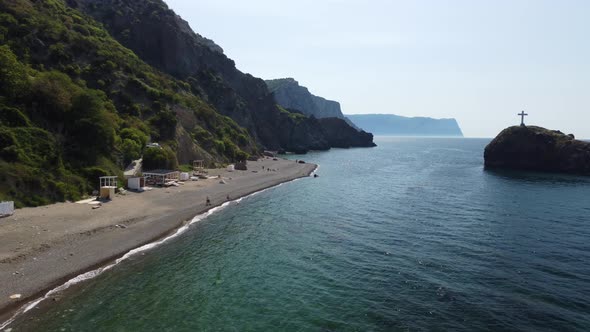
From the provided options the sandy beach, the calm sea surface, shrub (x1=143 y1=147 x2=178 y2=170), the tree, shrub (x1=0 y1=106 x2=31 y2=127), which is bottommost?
the calm sea surface

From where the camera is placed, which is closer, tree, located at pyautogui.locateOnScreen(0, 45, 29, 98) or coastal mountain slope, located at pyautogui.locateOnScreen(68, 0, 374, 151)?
tree, located at pyautogui.locateOnScreen(0, 45, 29, 98)

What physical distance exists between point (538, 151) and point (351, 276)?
11268cm

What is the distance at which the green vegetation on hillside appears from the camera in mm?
45219

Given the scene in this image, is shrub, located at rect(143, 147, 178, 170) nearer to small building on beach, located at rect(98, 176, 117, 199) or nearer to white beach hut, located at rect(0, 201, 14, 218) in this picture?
small building on beach, located at rect(98, 176, 117, 199)

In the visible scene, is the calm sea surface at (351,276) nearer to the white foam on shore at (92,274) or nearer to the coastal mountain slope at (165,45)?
the white foam on shore at (92,274)

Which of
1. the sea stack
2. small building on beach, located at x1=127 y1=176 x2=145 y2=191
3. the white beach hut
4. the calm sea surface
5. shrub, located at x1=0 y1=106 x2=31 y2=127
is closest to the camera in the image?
the calm sea surface

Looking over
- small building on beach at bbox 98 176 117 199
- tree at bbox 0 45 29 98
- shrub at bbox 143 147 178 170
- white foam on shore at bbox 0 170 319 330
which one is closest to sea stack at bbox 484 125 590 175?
shrub at bbox 143 147 178 170

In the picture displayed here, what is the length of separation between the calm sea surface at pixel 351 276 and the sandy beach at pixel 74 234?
7.62ft

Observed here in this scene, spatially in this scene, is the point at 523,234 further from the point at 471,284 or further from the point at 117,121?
the point at 117,121

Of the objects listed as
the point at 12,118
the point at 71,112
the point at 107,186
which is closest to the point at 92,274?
the point at 107,186

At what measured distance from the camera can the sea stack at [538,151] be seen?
110 m

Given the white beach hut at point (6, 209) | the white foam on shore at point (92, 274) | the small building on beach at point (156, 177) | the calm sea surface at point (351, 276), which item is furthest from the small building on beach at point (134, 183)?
the white beach hut at point (6, 209)

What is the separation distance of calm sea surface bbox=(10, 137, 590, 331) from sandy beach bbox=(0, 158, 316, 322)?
7.62 feet

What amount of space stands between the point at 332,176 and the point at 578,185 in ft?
183
